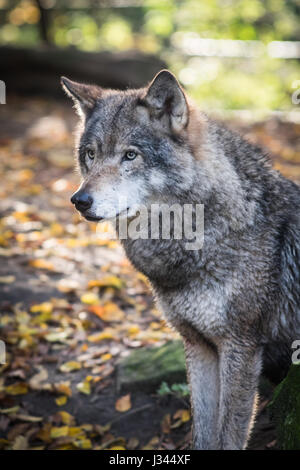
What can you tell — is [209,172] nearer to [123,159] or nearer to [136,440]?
[123,159]

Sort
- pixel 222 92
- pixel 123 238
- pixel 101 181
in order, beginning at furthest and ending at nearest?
pixel 222 92 → pixel 123 238 → pixel 101 181

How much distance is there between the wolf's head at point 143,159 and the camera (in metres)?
3.25

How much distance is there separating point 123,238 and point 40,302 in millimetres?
2137

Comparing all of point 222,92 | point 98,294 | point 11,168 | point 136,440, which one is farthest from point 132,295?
point 222,92

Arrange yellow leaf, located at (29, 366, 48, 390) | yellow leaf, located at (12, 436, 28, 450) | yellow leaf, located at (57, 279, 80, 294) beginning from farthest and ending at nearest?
yellow leaf, located at (57, 279, 80, 294)
yellow leaf, located at (29, 366, 48, 390)
yellow leaf, located at (12, 436, 28, 450)

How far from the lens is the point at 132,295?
5734 millimetres

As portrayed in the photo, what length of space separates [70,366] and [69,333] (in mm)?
450

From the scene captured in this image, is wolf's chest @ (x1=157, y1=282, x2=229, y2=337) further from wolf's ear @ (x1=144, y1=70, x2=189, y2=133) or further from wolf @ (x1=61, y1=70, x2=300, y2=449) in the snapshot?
wolf's ear @ (x1=144, y1=70, x2=189, y2=133)

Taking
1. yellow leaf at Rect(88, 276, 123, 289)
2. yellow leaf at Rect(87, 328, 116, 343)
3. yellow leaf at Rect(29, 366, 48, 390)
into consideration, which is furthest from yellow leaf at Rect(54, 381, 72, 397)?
yellow leaf at Rect(88, 276, 123, 289)

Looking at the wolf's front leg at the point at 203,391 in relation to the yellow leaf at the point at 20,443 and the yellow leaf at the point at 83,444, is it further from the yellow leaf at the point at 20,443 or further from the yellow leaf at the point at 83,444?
the yellow leaf at the point at 20,443

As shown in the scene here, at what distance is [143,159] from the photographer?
3311 millimetres

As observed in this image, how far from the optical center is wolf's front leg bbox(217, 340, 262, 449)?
3311mm

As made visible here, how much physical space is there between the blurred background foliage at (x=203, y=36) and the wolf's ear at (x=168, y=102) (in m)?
8.80

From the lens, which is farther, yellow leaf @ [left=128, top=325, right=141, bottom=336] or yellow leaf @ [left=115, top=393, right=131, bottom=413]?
yellow leaf @ [left=128, top=325, right=141, bottom=336]
